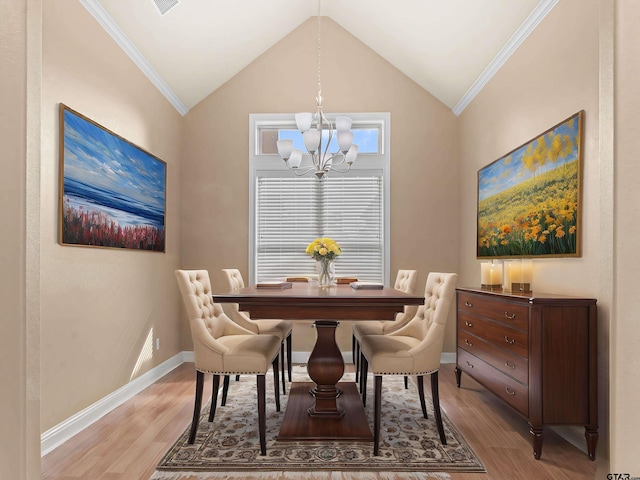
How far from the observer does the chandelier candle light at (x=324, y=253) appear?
3252mm

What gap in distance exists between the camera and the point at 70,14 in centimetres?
276

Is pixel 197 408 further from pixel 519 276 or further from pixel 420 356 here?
pixel 519 276

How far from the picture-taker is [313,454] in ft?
8.00

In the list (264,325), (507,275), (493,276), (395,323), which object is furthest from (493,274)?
(264,325)

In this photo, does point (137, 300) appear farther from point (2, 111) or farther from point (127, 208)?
→ point (2, 111)

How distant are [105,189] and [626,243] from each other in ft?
10.4

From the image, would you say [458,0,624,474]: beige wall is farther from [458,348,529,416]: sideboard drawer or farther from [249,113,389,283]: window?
[249,113,389,283]: window

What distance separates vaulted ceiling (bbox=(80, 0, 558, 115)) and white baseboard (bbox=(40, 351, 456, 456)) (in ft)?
8.86

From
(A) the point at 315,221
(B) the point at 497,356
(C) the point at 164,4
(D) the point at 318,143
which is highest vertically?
(C) the point at 164,4

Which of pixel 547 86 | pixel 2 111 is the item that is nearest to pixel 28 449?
pixel 2 111

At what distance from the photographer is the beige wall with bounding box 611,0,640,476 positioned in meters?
1.41

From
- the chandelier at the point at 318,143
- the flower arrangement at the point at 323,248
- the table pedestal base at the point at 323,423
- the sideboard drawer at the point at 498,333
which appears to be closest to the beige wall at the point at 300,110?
the chandelier at the point at 318,143

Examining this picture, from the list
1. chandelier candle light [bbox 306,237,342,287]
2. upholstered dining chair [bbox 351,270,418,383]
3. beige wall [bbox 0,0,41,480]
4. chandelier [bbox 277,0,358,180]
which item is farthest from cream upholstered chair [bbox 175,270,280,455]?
chandelier [bbox 277,0,358,180]

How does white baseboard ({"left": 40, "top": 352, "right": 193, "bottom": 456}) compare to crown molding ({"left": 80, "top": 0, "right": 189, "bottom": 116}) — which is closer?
white baseboard ({"left": 40, "top": 352, "right": 193, "bottom": 456})
